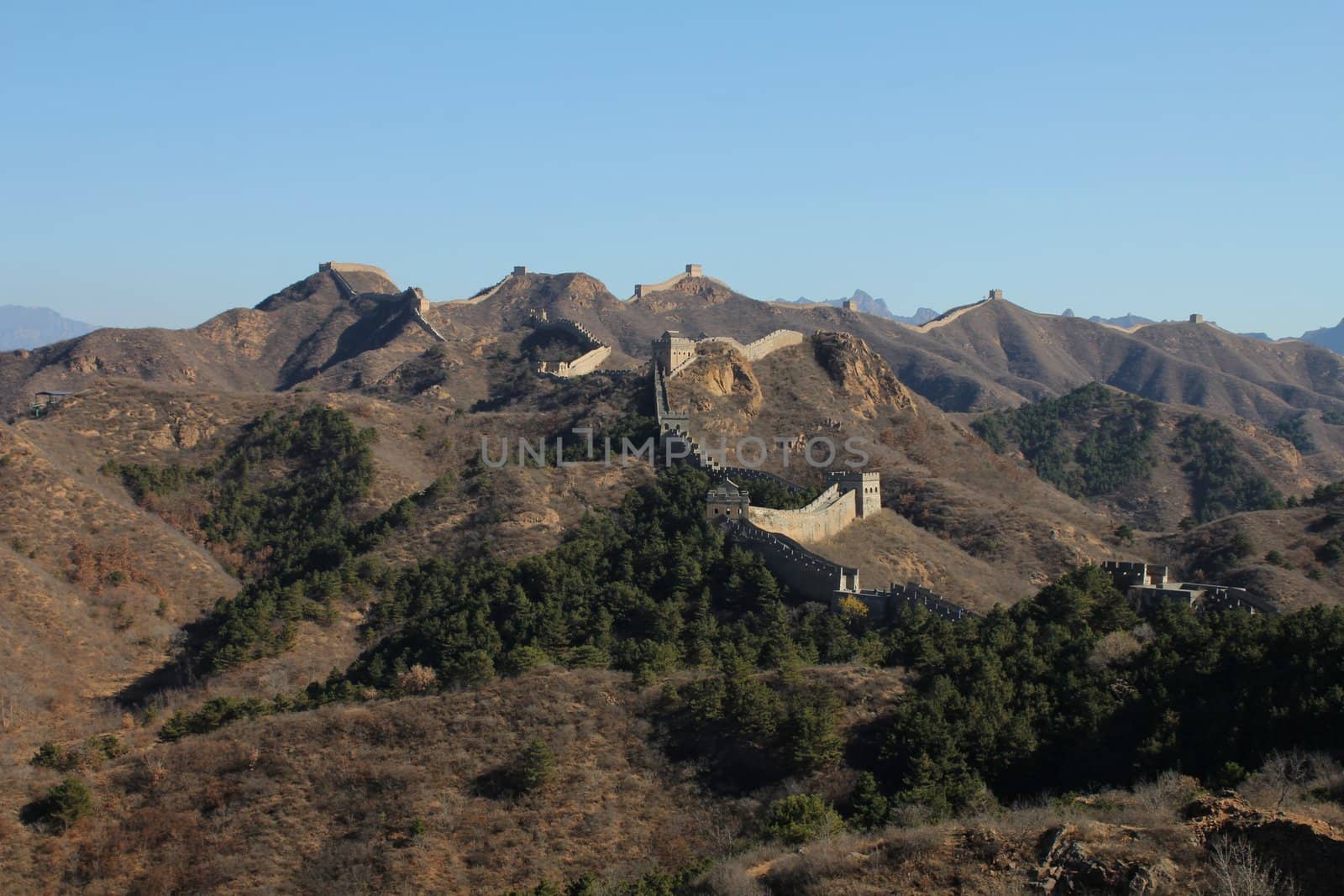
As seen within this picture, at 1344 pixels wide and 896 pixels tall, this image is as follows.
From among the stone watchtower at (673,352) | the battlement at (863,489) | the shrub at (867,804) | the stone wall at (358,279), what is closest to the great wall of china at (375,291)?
the stone wall at (358,279)

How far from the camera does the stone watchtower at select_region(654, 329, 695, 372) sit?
2889 inches

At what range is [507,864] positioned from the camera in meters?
30.0

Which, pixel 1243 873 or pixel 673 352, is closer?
pixel 1243 873

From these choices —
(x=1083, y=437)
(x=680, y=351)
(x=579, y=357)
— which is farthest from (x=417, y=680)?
(x=1083, y=437)

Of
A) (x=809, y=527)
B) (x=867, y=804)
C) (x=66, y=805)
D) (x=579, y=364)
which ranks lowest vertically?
(x=66, y=805)

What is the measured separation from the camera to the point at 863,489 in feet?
182

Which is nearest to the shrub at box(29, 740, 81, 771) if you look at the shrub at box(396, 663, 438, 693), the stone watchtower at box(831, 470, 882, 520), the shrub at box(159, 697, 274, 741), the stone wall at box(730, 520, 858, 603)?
the shrub at box(159, 697, 274, 741)

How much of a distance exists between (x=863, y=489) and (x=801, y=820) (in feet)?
94.0

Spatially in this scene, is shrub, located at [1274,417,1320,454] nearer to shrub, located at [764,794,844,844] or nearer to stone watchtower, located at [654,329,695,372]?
stone watchtower, located at [654,329,695,372]

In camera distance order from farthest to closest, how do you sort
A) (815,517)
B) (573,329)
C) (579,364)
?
(573,329) → (579,364) → (815,517)

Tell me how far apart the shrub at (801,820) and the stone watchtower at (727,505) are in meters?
21.4

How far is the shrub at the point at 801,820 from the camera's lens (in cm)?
2689

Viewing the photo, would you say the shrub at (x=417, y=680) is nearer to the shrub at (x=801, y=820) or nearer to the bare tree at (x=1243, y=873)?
the shrub at (x=801, y=820)

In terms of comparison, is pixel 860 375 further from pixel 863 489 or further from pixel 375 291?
pixel 375 291
